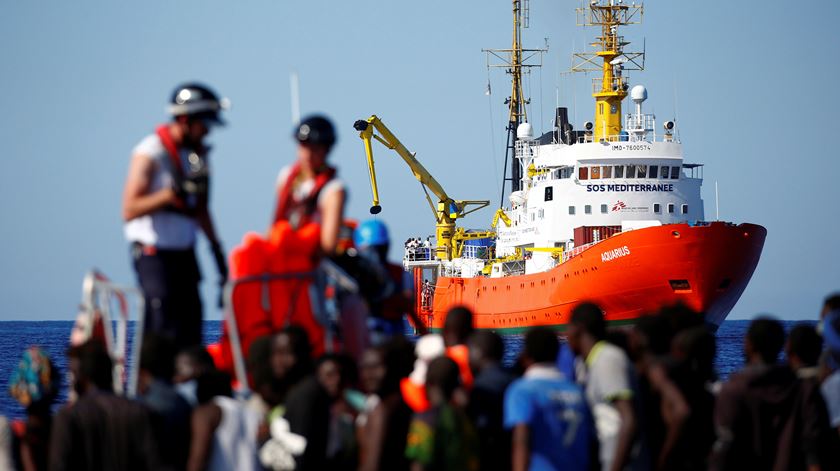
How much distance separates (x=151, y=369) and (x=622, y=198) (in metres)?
44.7

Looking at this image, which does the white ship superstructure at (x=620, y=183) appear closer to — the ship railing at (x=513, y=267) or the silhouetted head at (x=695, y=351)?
the ship railing at (x=513, y=267)

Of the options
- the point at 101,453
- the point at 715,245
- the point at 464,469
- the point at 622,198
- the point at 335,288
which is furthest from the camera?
the point at 622,198

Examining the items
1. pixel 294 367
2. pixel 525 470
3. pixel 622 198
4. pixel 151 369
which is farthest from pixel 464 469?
pixel 622 198

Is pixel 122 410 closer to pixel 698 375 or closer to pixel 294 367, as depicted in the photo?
pixel 294 367

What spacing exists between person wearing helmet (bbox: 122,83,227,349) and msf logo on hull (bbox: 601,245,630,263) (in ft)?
124

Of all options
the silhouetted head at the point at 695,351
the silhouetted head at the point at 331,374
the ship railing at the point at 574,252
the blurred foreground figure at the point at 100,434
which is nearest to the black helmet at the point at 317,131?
the silhouetted head at the point at 331,374

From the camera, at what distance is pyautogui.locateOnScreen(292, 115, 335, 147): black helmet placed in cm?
805

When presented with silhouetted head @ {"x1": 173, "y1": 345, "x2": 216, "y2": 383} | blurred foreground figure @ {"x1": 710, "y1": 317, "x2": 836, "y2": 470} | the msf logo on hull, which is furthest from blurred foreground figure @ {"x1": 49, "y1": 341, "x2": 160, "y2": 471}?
the msf logo on hull

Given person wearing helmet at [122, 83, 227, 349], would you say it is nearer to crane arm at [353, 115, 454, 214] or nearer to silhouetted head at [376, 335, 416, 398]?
silhouetted head at [376, 335, 416, 398]

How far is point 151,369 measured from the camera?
6891 millimetres

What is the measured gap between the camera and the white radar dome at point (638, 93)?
50750mm

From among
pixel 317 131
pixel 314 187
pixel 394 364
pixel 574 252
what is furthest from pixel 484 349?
pixel 574 252

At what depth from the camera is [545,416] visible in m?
7.01

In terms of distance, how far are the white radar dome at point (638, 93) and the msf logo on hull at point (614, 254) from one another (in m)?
7.47
